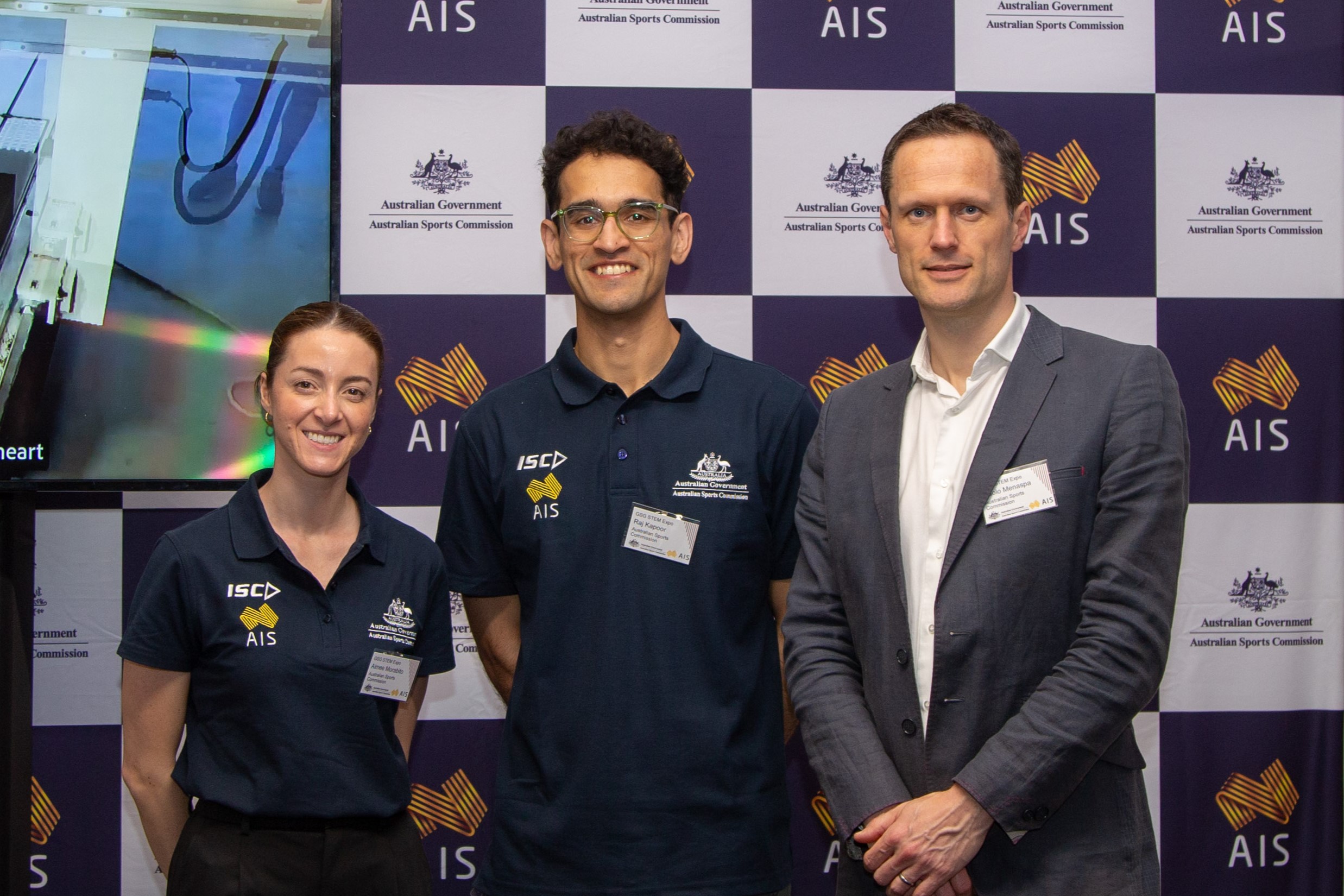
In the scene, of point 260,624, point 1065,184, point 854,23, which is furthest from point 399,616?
point 1065,184

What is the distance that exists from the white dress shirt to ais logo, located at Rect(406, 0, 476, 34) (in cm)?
159

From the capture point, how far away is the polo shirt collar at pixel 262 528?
1.60 metres

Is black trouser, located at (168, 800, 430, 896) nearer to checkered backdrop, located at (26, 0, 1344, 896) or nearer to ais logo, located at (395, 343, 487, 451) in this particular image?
checkered backdrop, located at (26, 0, 1344, 896)

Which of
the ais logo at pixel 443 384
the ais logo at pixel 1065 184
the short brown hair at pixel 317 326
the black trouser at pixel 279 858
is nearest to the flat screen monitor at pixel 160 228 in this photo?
Result: the ais logo at pixel 443 384

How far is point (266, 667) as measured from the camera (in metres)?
1.54

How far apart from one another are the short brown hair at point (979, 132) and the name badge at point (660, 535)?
69cm

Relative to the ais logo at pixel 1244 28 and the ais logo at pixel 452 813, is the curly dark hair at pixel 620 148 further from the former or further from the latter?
the ais logo at pixel 1244 28

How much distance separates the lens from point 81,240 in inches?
92.0

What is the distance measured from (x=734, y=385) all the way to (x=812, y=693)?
1.85 ft

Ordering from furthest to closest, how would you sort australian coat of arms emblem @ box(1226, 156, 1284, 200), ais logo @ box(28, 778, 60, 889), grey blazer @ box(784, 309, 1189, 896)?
australian coat of arms emblem @ box(1226, 156, 1284, 200) < ais logo @ box(28, 778, 60, 889) < grey blazer @ box(784, 309, 1189, 896)

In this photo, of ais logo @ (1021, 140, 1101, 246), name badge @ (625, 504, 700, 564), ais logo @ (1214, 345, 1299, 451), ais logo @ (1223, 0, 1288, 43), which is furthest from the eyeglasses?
ais logo @ (1223, 0, 1288, 43)

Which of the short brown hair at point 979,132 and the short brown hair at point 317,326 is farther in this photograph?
the short brown hair at point 317,326

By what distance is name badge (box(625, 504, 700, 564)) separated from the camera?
168 cm

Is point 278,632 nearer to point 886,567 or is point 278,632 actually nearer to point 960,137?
point 886,567
